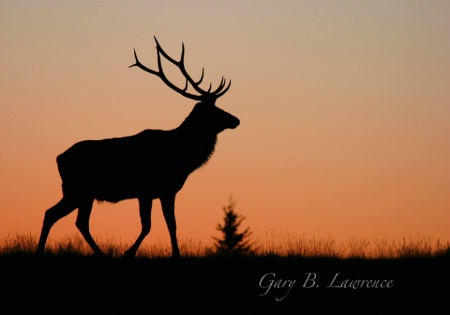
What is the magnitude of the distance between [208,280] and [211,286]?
1.39 feet

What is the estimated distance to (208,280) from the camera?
37.4 ft

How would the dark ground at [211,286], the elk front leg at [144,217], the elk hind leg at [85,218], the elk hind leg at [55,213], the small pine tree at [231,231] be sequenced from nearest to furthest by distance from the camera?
the dark ground at [211,286]
the elk front leg at [144,217]
the elk hind leg at [55,213]
the elk hind leg at [85,218]
the small pine tree at [231,231]

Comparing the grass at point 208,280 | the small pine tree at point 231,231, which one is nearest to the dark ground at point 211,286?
the grass at point 208,280

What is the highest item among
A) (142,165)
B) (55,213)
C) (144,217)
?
(142,165)

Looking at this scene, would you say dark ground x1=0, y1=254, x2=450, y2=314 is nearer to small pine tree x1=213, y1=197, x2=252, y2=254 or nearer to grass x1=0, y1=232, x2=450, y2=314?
grass x1=0, y1=232, x2=450, y2=314

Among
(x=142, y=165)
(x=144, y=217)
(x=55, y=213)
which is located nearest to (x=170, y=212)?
(x=144, y=217)

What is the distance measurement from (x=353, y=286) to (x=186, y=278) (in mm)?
2164

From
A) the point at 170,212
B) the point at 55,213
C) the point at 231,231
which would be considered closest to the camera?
the point at 55,213

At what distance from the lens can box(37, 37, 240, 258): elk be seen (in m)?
15.2

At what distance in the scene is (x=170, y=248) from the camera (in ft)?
48.4

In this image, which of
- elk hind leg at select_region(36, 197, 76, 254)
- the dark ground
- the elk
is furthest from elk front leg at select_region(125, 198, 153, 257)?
elk hind leg at select_region(36, 197, 76, 254)

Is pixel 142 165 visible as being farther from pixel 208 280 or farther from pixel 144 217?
pixel 208 280

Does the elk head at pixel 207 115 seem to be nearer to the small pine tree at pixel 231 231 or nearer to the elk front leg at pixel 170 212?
the elk front leg at pixel 170 212

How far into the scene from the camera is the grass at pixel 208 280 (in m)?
9.98
